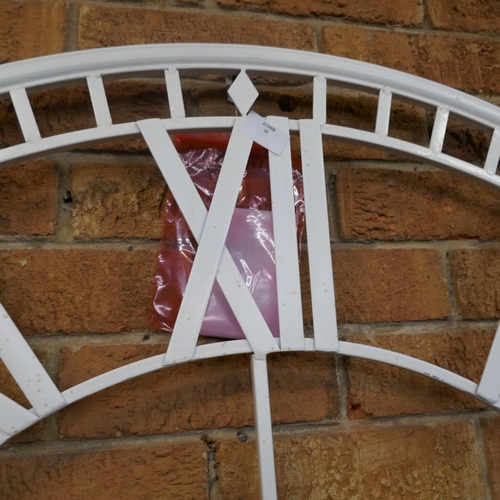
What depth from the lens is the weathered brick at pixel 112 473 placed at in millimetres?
456

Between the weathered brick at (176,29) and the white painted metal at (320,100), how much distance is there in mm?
110

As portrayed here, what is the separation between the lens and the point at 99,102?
47 cm

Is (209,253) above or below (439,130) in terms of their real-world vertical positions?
below

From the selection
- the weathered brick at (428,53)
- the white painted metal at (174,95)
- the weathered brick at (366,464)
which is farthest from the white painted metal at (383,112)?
the weathered brick at (366,464)

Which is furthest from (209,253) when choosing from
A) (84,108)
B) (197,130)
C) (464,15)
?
(464,15)

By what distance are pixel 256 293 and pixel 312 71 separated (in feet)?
0.83

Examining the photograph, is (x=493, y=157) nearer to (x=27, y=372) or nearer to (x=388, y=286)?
(x=388, y=286)

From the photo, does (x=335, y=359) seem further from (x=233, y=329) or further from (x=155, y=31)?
(x=155, y=31)

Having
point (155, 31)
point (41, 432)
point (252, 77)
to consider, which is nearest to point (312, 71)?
point (252, 77)

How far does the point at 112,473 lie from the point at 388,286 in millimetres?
359

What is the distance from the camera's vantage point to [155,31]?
1.87ft

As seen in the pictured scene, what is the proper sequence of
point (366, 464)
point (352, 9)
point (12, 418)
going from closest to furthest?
1. point (12, 418)
2. point (366, 464)
3. point (352, 9)

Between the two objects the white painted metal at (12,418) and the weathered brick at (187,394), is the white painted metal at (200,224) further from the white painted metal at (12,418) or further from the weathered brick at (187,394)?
A: the white painted metal at (12,418)

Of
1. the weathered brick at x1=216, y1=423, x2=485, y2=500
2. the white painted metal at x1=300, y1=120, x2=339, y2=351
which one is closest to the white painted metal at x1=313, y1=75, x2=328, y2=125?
the white painted metal at x1=300, y1=120, x2=339, y2=351
